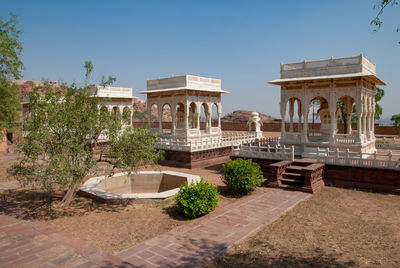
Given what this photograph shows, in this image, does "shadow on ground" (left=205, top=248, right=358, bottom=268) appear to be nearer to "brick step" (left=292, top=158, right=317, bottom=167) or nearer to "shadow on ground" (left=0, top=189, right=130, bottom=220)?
"shadow on ground" (left=0, top=189, right=130, bottom=220)

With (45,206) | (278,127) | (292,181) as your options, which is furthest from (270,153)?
(278,127)

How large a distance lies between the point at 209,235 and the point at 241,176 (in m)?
4.00

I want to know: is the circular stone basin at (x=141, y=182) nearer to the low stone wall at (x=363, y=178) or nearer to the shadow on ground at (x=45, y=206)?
the shadow on ground at (x=45, y=206)

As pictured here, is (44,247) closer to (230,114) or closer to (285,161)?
(285,161)

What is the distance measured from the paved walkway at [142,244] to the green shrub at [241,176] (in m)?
1.60

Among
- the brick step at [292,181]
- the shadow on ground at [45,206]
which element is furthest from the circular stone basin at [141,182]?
the brick step at [292,181]

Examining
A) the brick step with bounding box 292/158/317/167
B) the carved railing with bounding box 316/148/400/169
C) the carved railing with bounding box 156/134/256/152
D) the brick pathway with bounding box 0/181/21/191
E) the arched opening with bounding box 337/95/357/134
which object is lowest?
the brick pathway with bounding box 0/181/21/191

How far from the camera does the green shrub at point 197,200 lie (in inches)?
352

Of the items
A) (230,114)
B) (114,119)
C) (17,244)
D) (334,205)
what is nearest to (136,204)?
(114,119)

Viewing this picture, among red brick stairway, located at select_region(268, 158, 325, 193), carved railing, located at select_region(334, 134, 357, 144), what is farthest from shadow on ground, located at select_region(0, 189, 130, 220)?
carved railing, located at select_region(334, 134, 357, 144)

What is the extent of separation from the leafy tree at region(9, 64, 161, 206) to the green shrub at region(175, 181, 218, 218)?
1.83 metres

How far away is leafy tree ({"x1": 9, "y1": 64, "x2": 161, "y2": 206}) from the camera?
8.64m

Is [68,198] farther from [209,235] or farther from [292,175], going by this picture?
[292,175]

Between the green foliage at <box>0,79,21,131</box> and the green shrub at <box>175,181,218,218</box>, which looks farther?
the green foliage at <box>0,79,21,131</box>
